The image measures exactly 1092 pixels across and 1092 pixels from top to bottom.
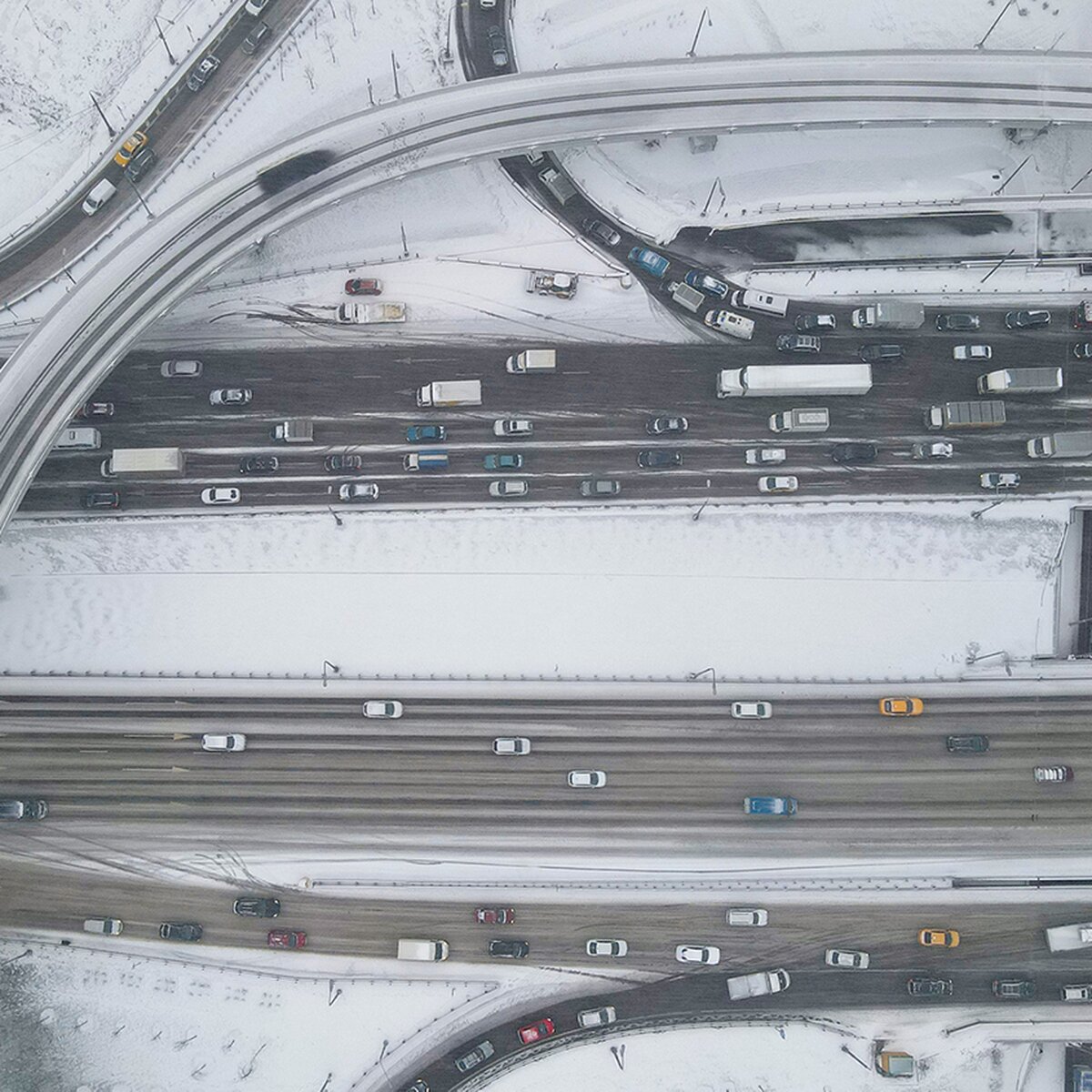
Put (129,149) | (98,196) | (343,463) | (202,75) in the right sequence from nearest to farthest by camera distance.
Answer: (343,463) → (98,196) → (129,149) → (202,75)

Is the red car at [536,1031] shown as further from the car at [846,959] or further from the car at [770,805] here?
the car at [770,805]

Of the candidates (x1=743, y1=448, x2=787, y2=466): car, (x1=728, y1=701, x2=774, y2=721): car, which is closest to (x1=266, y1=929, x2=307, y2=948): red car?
(x1=728, y1=701, x2=774, y2=721): car

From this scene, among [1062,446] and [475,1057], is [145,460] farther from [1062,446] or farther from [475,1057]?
[1062,446]

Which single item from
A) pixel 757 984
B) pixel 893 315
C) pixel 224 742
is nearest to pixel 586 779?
pixel 757 984

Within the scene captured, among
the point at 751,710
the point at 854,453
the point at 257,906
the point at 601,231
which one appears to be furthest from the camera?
the point at 601,231

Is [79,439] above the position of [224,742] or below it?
above

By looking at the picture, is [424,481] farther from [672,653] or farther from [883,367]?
[883,367]

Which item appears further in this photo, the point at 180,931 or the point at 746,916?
the point at 180,931

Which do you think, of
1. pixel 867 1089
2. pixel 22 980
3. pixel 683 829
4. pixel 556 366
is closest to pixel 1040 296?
pixel 556 366

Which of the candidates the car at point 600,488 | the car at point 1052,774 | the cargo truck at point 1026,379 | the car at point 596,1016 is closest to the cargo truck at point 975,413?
the cargo truck at point 1026,379
